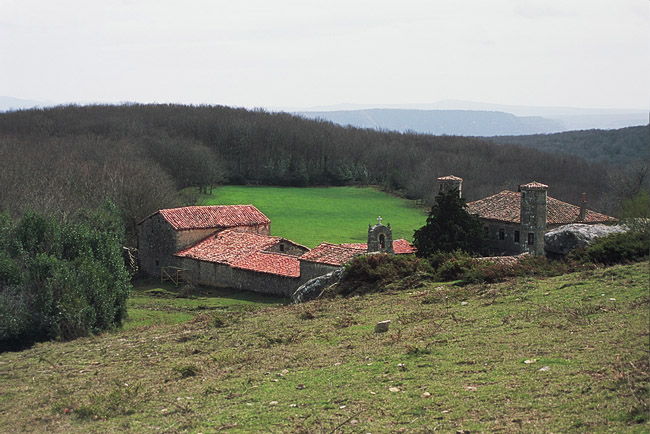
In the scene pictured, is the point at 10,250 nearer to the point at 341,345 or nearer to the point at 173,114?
the point at 341,345

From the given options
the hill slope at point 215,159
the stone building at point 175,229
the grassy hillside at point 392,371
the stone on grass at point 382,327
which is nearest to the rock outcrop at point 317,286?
the grassy hillside at point 392,371

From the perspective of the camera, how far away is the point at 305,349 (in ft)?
49.1

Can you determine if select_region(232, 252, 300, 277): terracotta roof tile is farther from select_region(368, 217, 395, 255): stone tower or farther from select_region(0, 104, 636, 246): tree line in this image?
select_region(0, 104, 636, 246): tree line

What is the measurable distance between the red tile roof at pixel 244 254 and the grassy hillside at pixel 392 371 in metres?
20.2

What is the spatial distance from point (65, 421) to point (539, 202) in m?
30.2

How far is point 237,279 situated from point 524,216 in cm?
1710

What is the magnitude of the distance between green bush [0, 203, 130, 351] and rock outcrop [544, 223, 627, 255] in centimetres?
1750

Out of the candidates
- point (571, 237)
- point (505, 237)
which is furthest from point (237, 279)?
point (571, 237)

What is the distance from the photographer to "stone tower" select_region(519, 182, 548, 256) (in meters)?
37.3

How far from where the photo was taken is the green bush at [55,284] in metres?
25.9

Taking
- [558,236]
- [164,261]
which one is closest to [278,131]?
[164,261]

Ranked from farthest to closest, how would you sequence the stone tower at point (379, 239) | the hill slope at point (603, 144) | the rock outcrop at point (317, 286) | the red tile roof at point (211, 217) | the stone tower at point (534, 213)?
the hill slope at point (603, 144) < the red tile roof at point (211, 217) < the stone tower at point (534, 213) < the stone tower at point (379, 239) < the rock outcrop at point (317, 286)

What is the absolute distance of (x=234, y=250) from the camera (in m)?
A: 44.5

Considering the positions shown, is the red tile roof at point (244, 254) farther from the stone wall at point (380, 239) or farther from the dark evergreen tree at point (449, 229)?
the dark evergreen tree at point (449, 229)
